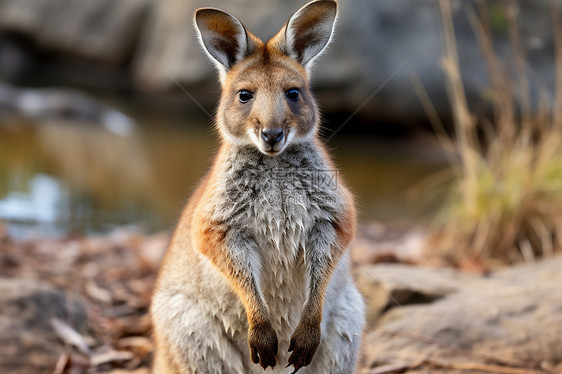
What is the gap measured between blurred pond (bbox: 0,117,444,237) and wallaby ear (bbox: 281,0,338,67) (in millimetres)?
2950

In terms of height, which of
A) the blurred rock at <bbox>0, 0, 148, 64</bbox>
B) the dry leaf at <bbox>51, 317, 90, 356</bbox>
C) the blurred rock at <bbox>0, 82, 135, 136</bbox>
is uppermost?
the blurred rock at <bbox>0, 0, 148, 64</bbox>

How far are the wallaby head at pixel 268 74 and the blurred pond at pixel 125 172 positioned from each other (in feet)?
9.57

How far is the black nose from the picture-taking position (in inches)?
95.7

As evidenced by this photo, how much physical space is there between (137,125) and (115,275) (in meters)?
7.04

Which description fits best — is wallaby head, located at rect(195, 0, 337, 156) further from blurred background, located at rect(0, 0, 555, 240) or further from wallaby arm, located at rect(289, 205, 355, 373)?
blurred background, located at rect(0, 0, 555, 240)

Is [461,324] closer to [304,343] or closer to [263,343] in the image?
[304,343]

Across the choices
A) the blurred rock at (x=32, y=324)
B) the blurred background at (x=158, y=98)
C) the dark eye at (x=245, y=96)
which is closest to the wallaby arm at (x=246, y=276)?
the dark eye at (x=245, y=96)

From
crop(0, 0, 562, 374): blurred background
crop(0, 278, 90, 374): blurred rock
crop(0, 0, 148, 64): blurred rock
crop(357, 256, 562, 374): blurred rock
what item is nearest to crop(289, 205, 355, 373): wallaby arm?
crop(0, 0, 562, 374): blurred background

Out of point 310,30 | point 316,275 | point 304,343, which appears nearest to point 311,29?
point 310,30

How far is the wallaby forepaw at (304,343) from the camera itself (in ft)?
8.27

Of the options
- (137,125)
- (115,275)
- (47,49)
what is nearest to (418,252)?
(115,275)

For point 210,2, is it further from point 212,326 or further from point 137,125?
point 212,326

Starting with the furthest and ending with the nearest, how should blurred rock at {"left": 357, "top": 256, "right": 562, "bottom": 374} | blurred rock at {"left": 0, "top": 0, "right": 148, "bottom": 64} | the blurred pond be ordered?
blurred rock at {"left": 0, "top": 0, "right": 148, "bottom": 64}
the blurred pond
blurred rock at {"left": 357, "top": 256, "right": 562, "bottom": 374}

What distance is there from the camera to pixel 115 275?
16.5 ft
